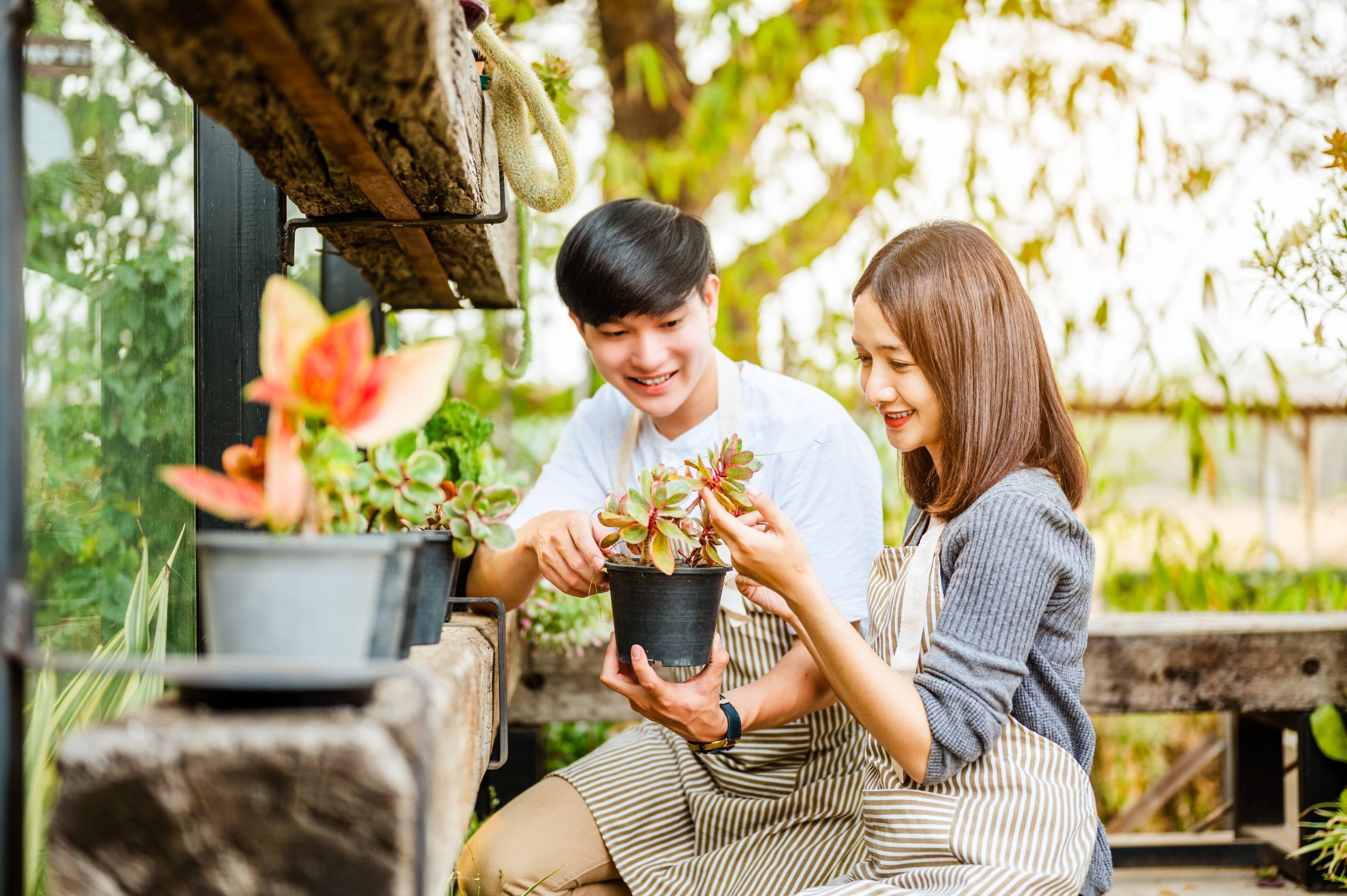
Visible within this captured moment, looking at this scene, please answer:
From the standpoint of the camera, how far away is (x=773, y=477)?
201cm

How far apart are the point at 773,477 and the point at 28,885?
4.55ft

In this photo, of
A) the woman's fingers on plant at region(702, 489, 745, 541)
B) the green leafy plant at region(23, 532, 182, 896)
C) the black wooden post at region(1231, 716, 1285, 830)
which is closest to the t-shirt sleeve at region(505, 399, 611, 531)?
the woman's fingers on plant at region(702, 489, 745, 541)

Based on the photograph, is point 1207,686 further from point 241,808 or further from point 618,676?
point 241,808

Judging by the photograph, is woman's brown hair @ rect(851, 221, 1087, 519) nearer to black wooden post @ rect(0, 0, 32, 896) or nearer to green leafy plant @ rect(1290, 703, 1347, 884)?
black wooden post @ rect(0, 0, 32, 896)

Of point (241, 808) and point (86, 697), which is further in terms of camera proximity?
point (86, 697)

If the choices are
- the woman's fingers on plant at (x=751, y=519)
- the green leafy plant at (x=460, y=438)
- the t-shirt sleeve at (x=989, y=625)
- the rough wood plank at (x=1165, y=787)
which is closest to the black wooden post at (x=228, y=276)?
the green leafy plant at (x=460, y=438)

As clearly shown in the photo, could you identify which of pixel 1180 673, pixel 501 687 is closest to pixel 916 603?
pixel 501 687

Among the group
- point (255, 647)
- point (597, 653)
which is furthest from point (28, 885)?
point (597, 653)

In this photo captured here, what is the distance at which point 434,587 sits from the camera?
3.86 ft

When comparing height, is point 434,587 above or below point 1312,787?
above

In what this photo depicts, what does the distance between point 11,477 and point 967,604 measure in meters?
1.18

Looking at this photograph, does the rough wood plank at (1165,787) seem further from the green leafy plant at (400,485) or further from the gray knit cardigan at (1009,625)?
the green leafy plant at (400,485)

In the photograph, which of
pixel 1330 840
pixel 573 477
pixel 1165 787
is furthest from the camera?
pixel 1165 787

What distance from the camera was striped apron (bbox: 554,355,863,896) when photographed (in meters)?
1.83
